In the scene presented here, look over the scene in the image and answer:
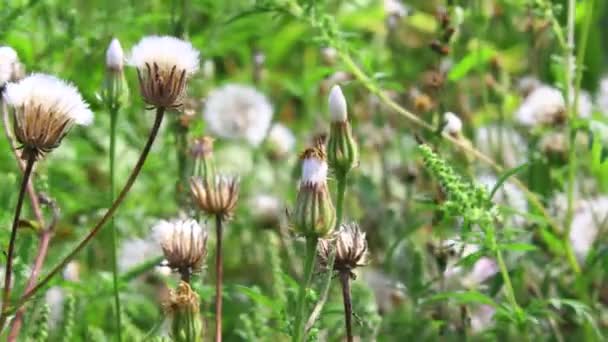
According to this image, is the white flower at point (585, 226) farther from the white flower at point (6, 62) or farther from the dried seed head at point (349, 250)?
the white flower at point (6, 62)

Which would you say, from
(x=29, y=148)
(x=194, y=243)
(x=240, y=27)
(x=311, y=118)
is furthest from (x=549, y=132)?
(x=29, y=148)

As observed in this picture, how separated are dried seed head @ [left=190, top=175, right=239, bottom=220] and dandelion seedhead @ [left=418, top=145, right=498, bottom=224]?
222 millimetres

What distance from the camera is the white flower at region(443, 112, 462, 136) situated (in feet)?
5.67

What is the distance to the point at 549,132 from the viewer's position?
208 centimetres

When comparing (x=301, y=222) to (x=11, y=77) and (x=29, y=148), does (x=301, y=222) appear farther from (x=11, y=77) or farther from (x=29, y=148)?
(x=11, y=77)

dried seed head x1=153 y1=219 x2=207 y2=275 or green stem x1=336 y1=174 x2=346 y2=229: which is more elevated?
green stem x1=336 y1=174 x2=346 y2=229

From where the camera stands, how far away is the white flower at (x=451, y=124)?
1.73 metres

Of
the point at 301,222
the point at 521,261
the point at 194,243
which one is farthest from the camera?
the point at 521,261

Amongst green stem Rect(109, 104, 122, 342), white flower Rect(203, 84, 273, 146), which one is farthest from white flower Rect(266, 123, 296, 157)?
green stem Rect(109, 104, 122, 342)

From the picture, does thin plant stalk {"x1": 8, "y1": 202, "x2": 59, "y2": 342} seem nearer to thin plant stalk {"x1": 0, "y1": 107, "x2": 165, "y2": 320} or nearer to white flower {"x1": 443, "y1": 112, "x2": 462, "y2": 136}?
thin plant stalk {"x1": 0, "y1": 107, "x2": 165, "y2": 320}

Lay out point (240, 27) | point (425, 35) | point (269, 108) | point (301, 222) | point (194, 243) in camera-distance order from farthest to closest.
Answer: point (425, 35)
point (269, 108)
point (240, 27)
point (194, 243)
point (301, 222)

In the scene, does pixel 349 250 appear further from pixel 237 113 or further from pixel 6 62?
pixel 237 113

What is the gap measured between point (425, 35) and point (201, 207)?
2.45 metres

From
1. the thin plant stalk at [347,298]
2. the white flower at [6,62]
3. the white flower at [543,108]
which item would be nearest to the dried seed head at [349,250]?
the thin plant stalk at [347,298]
